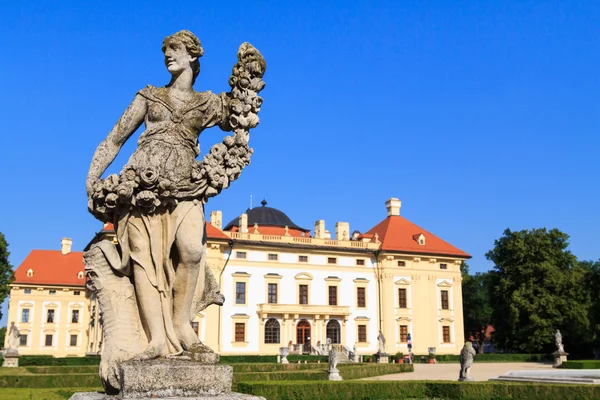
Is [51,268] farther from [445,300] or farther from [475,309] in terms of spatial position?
[475,309]

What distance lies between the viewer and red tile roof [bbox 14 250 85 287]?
61219mm

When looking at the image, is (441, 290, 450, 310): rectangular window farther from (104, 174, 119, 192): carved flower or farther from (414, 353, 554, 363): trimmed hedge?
(104, 174, 119, 192): carved flower

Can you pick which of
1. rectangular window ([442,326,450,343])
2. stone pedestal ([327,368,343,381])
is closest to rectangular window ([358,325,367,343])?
rectangular window ([442,326,450,343])

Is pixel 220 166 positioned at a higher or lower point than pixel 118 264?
higher

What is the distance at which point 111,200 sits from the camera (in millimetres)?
4203

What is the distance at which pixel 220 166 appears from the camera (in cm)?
447

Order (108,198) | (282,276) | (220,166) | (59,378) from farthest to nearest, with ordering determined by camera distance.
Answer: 1. (282,276)
2. (59,378)
3. (220,166)
4. (108,198)

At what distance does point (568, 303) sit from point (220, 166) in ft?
156

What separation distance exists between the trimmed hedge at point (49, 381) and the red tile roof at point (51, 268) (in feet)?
150

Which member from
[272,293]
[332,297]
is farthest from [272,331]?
[332,297]

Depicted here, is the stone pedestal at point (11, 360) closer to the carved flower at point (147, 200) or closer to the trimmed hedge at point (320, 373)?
the trimmed hedge at point (320, 373)

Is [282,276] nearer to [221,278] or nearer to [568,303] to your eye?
[221,278]

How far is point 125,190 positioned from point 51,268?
6463 centimetres

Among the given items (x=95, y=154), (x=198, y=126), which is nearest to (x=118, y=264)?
(x=95, y=154)
